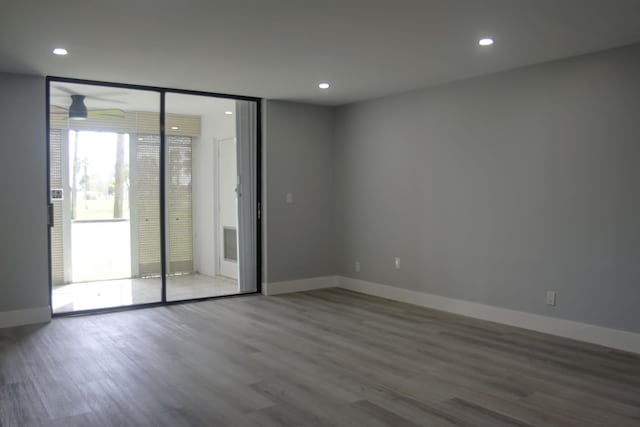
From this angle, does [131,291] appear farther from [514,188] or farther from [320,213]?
[514,188]

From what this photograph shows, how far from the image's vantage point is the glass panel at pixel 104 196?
5.56 metres

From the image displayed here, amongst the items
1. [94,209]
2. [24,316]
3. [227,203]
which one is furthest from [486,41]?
[24,316]

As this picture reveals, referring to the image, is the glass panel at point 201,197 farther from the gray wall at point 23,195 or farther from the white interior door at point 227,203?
the gray wall at point 23,195

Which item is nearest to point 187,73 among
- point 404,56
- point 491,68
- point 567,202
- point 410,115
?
point 404,56

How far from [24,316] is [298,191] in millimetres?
3483

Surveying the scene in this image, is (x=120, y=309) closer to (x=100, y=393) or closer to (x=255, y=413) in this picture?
(x=100, y=393)

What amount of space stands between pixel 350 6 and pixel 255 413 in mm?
2586

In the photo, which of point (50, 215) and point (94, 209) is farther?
point (94, 209)

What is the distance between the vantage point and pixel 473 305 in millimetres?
5484

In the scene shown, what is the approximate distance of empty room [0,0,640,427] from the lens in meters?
3.42

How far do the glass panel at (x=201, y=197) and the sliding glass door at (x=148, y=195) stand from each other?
0.04 feet

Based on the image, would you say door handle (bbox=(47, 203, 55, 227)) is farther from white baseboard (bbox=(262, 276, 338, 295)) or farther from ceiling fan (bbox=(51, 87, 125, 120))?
white baseboard (bbox=(262, 276, 338, 295))

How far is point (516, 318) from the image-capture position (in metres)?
5.09

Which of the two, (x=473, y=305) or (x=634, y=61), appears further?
(x=473, y=305)
